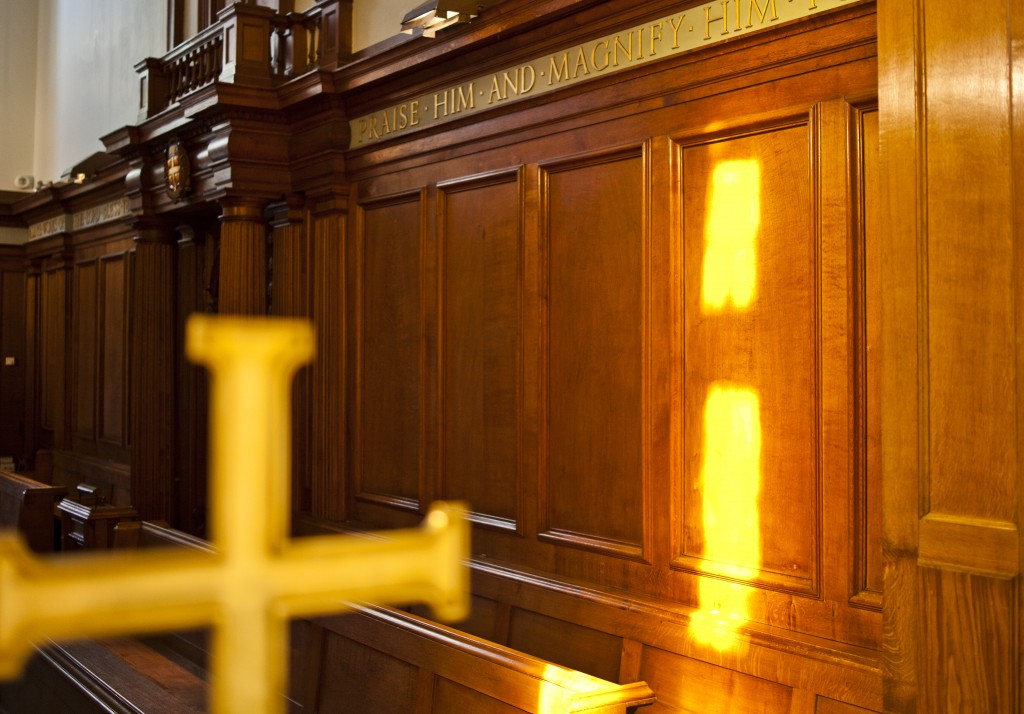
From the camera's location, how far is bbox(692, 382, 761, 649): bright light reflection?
14.1 feet

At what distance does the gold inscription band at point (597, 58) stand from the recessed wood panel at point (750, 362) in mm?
446

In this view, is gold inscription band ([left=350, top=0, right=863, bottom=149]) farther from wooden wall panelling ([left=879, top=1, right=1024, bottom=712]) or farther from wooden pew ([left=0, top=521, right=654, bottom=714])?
wooden pew ([left=0, top=521, right=654, bottom=714])

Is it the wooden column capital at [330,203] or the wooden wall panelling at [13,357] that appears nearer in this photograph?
the wooden column capital at [330,203]

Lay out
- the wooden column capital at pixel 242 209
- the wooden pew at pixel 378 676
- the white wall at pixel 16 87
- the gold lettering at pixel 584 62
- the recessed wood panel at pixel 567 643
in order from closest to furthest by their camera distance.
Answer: the wooden pew at pixel 378 676 < the recessed wood panel at pixel 567 643 < the gold lettering at pixel 584 62 < the wooden column capital at pixel 242 209 < the white wall at pixel 16 87

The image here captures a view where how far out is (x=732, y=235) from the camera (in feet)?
14.5

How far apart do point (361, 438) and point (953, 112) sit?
4631mm

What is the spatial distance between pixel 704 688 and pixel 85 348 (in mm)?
9123

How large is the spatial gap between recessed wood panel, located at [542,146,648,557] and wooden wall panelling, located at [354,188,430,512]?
114cm

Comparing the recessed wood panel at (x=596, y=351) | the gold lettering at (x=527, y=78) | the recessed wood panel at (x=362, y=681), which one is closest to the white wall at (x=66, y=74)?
the gold lettering at (x=527, y=78)

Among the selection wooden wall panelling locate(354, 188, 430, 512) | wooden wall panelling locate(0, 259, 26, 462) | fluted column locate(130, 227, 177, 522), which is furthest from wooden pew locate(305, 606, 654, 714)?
wooden wall panelling locate(0, 259, 26, 462)

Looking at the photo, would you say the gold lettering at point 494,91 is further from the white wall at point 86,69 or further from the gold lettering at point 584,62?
the white wall at point 86,69

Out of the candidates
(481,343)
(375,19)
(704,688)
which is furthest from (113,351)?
(704,688)

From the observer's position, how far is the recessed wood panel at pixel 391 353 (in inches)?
250

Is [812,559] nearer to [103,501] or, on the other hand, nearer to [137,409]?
[103,501]
